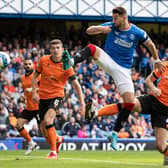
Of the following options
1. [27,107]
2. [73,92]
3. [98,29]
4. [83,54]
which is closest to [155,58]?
[98,29]

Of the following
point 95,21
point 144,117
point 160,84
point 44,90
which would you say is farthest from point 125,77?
point 95,21

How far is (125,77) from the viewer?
11.9 m

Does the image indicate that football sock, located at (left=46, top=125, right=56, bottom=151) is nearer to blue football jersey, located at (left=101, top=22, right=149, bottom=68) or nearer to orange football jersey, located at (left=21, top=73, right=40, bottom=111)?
blue football jersey, located at (left=101, top=22, right=149, bottom=68)

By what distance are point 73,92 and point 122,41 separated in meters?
13.5

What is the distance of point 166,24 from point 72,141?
12.0 meters

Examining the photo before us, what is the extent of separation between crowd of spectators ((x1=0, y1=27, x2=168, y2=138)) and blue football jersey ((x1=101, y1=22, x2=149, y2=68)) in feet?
31.1

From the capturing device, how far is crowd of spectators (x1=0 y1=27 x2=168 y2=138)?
23000 mm

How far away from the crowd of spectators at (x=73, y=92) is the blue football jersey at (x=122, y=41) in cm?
947

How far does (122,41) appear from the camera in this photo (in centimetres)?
1188

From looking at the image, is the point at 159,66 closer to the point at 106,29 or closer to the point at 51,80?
the point at 106,29

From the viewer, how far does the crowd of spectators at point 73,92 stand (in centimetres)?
2300

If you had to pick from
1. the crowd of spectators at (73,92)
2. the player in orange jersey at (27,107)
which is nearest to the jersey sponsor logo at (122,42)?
the player in orange jersey at (27,107)

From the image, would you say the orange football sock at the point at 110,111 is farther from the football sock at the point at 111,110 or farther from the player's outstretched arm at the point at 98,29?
the player's outstretched arm at the point at 98,29

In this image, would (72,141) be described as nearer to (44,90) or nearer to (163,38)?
(44,90)
